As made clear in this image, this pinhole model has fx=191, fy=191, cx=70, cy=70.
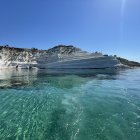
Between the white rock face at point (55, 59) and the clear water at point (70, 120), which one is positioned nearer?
the clear water at point (70, 120)

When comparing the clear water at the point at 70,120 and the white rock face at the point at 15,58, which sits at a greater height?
the white rock face at the point at 15,58

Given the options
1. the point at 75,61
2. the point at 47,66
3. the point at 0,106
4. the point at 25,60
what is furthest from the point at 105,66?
the point at 0,106

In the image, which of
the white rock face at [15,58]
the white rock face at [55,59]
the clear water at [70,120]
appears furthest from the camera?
the white rock face at [15,58]

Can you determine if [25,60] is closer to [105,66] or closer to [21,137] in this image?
[105,66]

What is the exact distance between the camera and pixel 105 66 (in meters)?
88.1

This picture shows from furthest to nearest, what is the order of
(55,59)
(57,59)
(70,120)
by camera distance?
(55,59) < (57,59) < (70,120)

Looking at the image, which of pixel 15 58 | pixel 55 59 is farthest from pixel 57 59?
pixel 15 58

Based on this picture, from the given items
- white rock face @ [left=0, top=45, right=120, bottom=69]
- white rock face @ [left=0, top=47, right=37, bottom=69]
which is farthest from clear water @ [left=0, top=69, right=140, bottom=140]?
white rock face @ [left=0, top=47, right=37, bottom=69]

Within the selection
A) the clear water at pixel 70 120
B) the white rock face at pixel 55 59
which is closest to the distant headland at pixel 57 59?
the white rock face at pixel 55 59

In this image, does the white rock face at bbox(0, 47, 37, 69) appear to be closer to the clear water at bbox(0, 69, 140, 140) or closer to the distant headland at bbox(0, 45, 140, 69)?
the distant headland at bbox(0, 45, 140, 69)

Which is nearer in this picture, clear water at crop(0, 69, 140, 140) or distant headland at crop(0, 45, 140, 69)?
clear water at crop(0, 69, 140, 140)

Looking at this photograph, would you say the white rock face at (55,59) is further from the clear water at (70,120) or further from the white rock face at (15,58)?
the clear water at (70,120)

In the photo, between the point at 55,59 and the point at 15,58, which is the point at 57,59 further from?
the point at 15,58

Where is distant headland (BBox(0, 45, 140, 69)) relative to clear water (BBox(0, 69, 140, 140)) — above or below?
above
